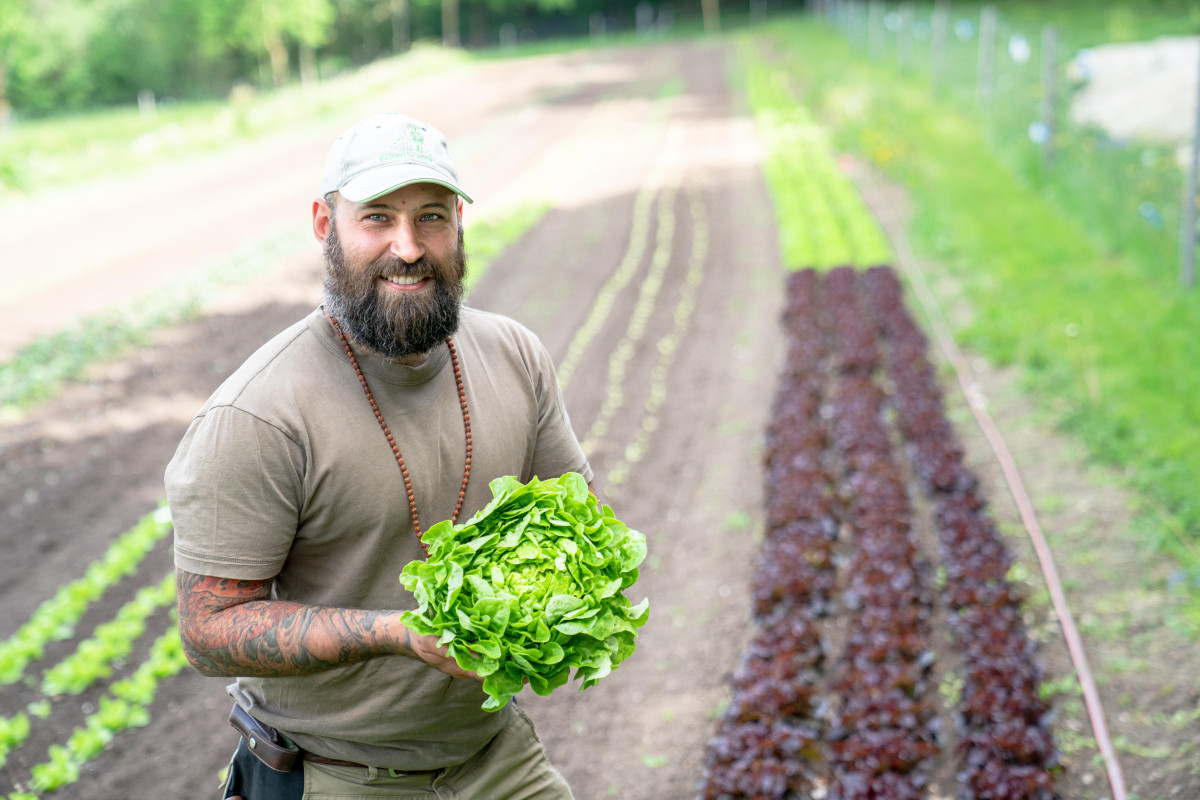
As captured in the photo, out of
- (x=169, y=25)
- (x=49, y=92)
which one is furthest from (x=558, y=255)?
(x=169, y=25)

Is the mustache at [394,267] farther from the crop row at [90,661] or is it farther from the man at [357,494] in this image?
the crop row at [90,661]

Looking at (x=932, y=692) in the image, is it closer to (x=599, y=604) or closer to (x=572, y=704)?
(x=572, y=704)

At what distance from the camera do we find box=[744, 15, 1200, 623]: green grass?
7184mm

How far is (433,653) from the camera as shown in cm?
223

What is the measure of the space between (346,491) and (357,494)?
31 mm

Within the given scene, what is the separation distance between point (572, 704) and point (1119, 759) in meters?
2.99

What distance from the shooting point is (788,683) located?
5141mm

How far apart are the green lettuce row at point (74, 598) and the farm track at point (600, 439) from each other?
8 cm

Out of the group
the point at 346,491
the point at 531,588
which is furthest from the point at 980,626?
the point at 346,491

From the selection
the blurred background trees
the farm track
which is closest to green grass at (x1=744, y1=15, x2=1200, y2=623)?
the farm track

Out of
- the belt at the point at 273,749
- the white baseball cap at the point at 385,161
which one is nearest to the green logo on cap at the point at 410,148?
the white baseball cap at the point at 385,161

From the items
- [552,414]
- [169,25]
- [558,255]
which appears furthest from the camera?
[169,25]

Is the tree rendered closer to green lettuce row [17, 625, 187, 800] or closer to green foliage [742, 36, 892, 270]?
green foliage [742, 36, 892, 270]

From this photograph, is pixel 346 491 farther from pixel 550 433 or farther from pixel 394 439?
pixel 550 433
